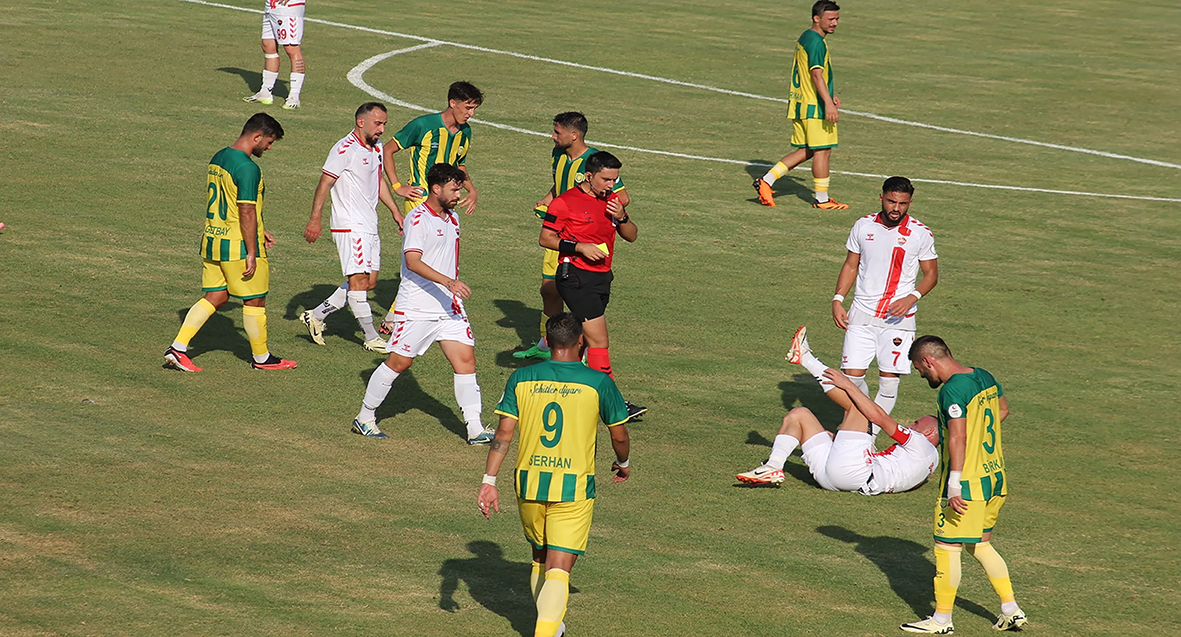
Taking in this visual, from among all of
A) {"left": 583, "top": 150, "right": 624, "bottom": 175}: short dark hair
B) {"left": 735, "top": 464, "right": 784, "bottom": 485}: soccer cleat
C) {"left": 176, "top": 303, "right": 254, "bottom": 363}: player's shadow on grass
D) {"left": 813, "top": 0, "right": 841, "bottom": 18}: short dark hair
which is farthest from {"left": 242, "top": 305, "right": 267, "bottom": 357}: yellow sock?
{"left": 813, "top": 0, "right": 841, "bottom": 18}: short dark hair

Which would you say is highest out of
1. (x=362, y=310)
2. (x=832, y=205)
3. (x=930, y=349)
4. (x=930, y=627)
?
(x=832, y=205)

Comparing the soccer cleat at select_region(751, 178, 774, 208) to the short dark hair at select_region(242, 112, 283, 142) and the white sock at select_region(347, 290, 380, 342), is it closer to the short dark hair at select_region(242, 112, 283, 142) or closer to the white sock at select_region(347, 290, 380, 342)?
the white sock at select_region(347, 290, 380, 342)

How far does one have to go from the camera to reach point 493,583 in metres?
9.21

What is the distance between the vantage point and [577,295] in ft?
40.2

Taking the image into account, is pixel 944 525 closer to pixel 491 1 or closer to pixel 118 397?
pixel 118 397

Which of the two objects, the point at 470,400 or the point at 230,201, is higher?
the point at 230,201

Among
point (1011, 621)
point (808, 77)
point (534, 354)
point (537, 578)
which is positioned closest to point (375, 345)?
point (534, 354)

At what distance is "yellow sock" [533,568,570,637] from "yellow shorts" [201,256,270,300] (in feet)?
19.3

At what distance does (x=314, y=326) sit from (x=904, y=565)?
22.1 feet

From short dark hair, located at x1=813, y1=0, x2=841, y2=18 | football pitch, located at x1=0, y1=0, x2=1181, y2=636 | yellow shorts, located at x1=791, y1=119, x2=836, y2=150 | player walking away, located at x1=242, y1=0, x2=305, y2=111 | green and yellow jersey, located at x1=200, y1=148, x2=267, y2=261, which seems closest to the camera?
football pitch, located at x1=0, y1=0, x2=1181, y2=636

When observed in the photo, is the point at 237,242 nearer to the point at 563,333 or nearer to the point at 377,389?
the point at 377,389

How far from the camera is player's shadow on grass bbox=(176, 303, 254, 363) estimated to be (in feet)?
45.0

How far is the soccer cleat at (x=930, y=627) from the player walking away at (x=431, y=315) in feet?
14.1

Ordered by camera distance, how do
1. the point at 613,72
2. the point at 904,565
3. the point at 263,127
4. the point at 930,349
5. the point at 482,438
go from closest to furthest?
the point at 930,349 < the point at 904,565 < the point at 482,438 < the point at 263,127 < the point at 613,72
